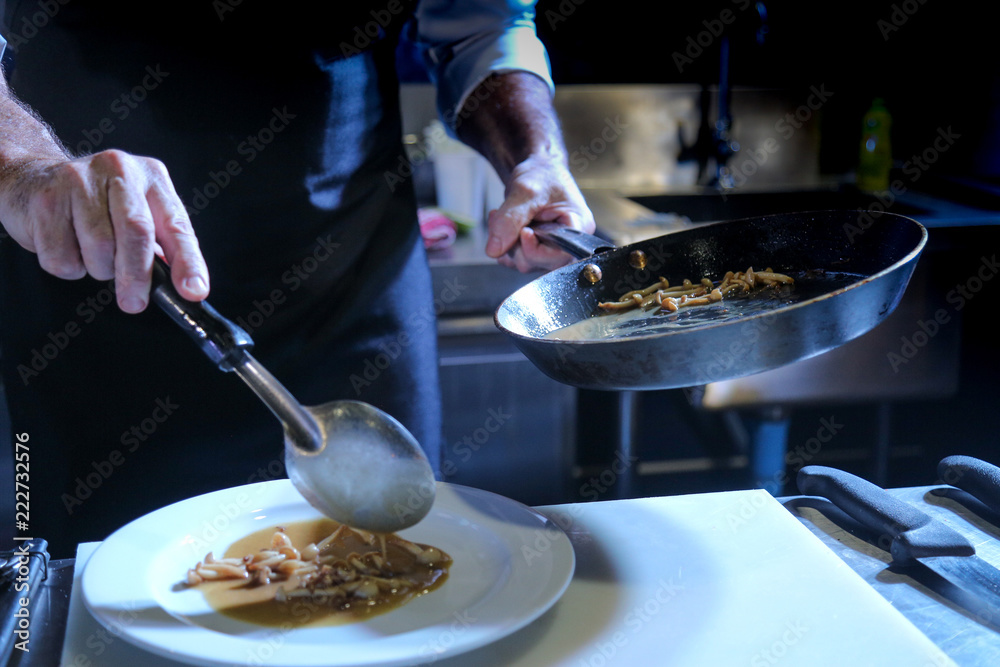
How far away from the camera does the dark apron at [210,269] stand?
123 centimetres

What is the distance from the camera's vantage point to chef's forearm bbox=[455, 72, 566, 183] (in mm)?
1311

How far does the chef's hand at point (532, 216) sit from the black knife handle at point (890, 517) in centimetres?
39

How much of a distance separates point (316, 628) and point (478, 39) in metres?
0.99

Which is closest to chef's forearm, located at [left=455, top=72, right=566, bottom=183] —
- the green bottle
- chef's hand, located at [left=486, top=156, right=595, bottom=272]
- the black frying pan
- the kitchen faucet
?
chef's hand, located at [left=486, top=156, right=595, bottom=272]

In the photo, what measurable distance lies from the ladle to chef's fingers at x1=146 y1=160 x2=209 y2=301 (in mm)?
16

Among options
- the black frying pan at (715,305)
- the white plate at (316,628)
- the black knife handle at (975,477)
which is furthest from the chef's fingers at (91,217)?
the black knife handle at (975,477)

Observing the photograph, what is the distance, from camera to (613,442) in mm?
2604

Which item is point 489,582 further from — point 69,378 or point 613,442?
point 613,442

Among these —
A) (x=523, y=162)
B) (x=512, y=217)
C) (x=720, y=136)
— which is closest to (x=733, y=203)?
(x=720, y=136)

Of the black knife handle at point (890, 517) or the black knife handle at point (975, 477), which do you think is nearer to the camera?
the black knife handle at point (890, 517)

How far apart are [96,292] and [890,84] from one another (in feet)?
8.20

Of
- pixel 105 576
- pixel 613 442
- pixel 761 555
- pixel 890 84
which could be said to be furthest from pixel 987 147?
pixel 105 576

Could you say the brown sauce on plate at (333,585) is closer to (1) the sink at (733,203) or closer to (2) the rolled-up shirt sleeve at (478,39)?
(2) the rolled-up shirt sleeve at (478,39)

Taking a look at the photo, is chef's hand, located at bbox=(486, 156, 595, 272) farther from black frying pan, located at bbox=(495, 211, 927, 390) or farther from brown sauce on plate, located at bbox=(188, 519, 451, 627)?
brown sauce on plate, located at bbox=(188, 519, 451, 627)
